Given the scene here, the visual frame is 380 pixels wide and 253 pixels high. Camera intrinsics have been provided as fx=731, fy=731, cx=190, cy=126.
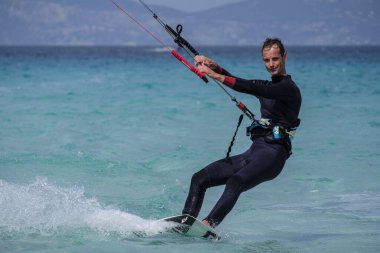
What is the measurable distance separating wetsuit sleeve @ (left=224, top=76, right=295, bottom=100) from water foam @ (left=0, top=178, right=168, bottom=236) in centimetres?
159

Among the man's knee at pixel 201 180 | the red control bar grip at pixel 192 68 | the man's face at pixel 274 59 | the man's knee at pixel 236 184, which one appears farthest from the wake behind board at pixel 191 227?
the man's face at pixel 274 59

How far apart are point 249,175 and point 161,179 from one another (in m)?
5.39

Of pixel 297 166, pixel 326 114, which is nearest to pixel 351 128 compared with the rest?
pixel 326 114

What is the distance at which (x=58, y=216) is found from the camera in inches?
320

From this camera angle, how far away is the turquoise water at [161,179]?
752 centimetres

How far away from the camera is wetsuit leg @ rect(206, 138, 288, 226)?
22.9 feet

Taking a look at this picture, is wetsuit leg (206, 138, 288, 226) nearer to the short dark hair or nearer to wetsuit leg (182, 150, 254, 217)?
wetsuit leg (182, 150, 254, 217)

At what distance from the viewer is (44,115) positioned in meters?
23.4

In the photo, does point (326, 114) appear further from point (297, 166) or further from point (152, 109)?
point (297, 166)

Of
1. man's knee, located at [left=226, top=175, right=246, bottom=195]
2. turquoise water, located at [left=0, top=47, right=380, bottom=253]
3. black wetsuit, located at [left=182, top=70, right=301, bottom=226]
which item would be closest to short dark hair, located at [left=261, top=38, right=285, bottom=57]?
black wetsuit, located at [left=182, top=70, right=301, bottom=226]

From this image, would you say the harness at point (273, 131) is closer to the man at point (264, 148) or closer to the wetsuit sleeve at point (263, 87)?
the man at point (264, 148)

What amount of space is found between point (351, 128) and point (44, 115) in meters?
A: 9.83

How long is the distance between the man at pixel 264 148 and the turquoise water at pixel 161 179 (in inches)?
21.0

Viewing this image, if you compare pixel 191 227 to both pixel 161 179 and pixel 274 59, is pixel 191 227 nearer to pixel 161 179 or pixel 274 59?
pixel 274 59
